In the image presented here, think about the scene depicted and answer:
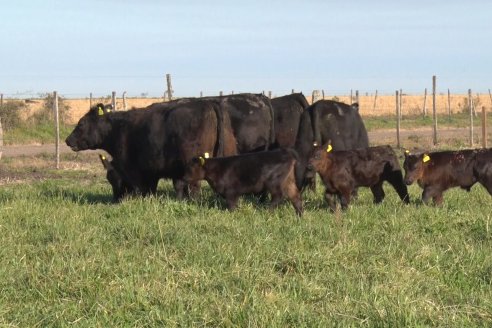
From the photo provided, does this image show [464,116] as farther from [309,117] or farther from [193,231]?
[193,231]

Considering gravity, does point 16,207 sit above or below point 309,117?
below

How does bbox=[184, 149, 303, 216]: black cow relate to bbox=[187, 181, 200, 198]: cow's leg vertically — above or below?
above

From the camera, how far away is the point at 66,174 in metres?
16.8

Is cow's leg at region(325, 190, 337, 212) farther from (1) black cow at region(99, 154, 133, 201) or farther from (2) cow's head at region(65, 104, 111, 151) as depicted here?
(2) cow's head at region(65, 104, 111, 151)

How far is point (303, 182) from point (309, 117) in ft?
5.24

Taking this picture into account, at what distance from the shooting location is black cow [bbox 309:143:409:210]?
31.5 feet

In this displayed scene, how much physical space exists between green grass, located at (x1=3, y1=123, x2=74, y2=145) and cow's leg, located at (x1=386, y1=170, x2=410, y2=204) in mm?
20896

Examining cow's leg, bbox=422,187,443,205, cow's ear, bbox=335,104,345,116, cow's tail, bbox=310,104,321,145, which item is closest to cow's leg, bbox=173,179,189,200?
cow's tail, bbox=310,104,321,145

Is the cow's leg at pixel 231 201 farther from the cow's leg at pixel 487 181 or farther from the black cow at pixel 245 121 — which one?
the cow's leg at pixel 487 181

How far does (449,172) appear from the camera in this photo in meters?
9.90

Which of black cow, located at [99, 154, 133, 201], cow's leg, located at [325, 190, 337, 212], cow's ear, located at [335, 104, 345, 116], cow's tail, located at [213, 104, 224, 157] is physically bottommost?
cow's leg, located at [325, 190, 337, 212]

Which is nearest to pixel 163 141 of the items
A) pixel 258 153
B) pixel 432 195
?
pixel 258 153

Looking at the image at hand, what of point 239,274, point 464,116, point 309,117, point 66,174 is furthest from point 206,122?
point 464,116

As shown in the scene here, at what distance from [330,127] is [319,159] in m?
2.26
